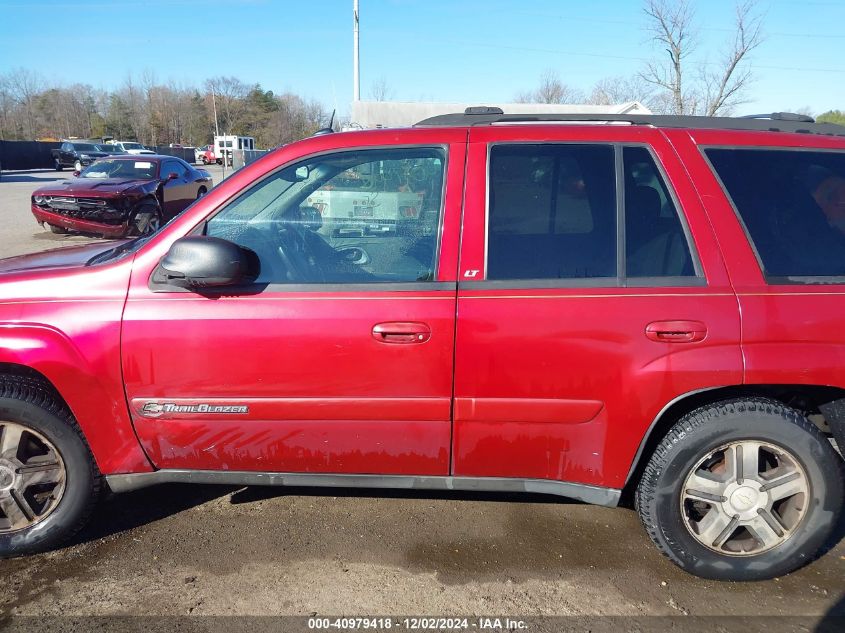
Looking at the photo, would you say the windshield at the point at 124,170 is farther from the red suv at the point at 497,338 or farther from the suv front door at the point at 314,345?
the suv front door at the point at 314,345

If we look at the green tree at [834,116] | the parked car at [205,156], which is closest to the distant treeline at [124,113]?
the parked car at [205,156]

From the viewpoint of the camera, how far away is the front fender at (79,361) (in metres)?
2.54

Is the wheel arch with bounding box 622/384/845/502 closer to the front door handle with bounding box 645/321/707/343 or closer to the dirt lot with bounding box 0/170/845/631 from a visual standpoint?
the front door handle with bounding box 645/321/707/343

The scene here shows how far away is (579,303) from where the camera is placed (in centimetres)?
246

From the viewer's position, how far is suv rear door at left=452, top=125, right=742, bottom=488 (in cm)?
244

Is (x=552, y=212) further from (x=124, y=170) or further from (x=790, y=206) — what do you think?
(x=124, y=170)

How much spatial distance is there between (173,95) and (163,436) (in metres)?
84.5

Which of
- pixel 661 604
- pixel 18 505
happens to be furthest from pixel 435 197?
pixel 18 505

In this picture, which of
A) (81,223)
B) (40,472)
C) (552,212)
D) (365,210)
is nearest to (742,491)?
(552,212)

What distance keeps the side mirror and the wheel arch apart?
5.98 feet

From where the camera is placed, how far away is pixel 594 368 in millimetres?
2461

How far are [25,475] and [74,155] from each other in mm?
44905

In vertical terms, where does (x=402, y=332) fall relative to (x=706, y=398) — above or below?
above

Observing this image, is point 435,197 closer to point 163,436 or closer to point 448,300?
point 448,300
